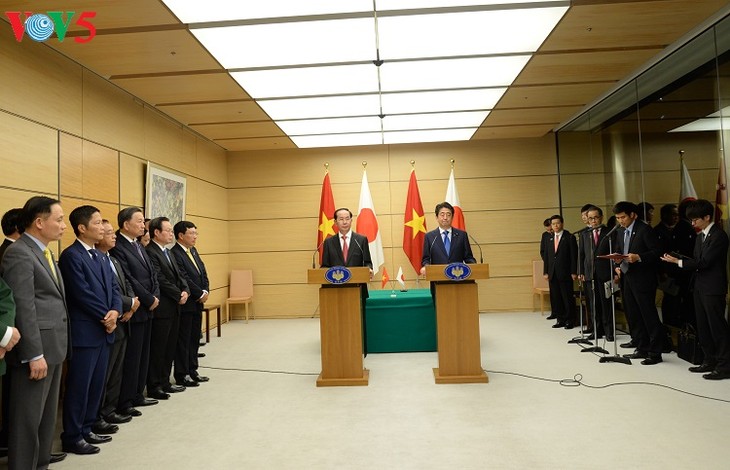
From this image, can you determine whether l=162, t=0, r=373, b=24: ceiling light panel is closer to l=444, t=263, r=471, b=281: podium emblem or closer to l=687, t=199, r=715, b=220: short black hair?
l=444, t=263, r=471, b=281: podium emblem

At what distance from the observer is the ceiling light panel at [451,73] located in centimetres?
525

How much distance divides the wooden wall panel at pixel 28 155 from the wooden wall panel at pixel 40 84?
0.10 m

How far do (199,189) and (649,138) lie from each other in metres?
6.62

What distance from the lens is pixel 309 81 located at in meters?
5.68

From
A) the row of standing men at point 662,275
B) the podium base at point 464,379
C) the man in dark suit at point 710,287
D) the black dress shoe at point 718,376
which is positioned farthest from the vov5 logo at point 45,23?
the black dress shoe at point 718,376

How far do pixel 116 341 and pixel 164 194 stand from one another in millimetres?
3549

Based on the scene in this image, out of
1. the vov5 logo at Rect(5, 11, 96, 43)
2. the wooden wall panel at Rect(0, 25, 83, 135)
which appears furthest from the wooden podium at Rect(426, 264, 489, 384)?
the wooden wall panel at Rect(0, 25, 83, 135)

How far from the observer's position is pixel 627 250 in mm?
5445

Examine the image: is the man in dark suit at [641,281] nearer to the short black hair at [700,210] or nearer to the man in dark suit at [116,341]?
the short black hair at [700,210]

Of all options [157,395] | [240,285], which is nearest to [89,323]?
[157,395]

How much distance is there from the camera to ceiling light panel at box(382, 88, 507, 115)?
20.8 feet

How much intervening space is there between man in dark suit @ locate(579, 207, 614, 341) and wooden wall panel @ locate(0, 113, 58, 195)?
228 inches

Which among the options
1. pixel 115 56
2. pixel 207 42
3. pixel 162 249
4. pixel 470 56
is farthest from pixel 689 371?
pixel 115 56

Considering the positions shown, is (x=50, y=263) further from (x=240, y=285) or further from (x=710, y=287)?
(x=240, y=285)
